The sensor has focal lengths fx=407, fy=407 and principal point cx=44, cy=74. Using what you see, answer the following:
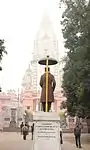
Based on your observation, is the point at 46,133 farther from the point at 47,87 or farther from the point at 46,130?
the point at 47,87

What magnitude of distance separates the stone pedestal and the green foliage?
11.9 m

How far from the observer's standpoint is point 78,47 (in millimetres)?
29531

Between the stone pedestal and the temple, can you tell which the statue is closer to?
the stone pedestal

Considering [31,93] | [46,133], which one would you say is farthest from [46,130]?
[31,93]

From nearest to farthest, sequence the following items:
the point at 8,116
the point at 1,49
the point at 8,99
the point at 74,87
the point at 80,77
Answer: the point at 1,49, the point at 80,77, the point at 74,87, the point at 8,116, the point at 8,99

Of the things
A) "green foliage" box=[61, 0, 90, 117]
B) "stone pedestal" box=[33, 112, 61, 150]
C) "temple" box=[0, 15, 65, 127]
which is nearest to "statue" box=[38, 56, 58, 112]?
"stone pedestal" box=[33, 112, 61, 150]

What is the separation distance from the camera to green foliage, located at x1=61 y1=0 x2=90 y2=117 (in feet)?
90.8

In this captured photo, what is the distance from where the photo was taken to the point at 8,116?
233 ft

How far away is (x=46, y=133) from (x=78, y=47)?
14598mm

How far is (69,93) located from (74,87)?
2.47 m

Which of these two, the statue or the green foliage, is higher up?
the green foliage

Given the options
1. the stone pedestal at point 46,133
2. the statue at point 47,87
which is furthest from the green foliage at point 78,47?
the stone pedestal at point 46,133

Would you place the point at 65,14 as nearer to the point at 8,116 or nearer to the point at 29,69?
the point at 8,116

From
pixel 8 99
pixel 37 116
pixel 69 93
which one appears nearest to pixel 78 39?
pixel 69 93
